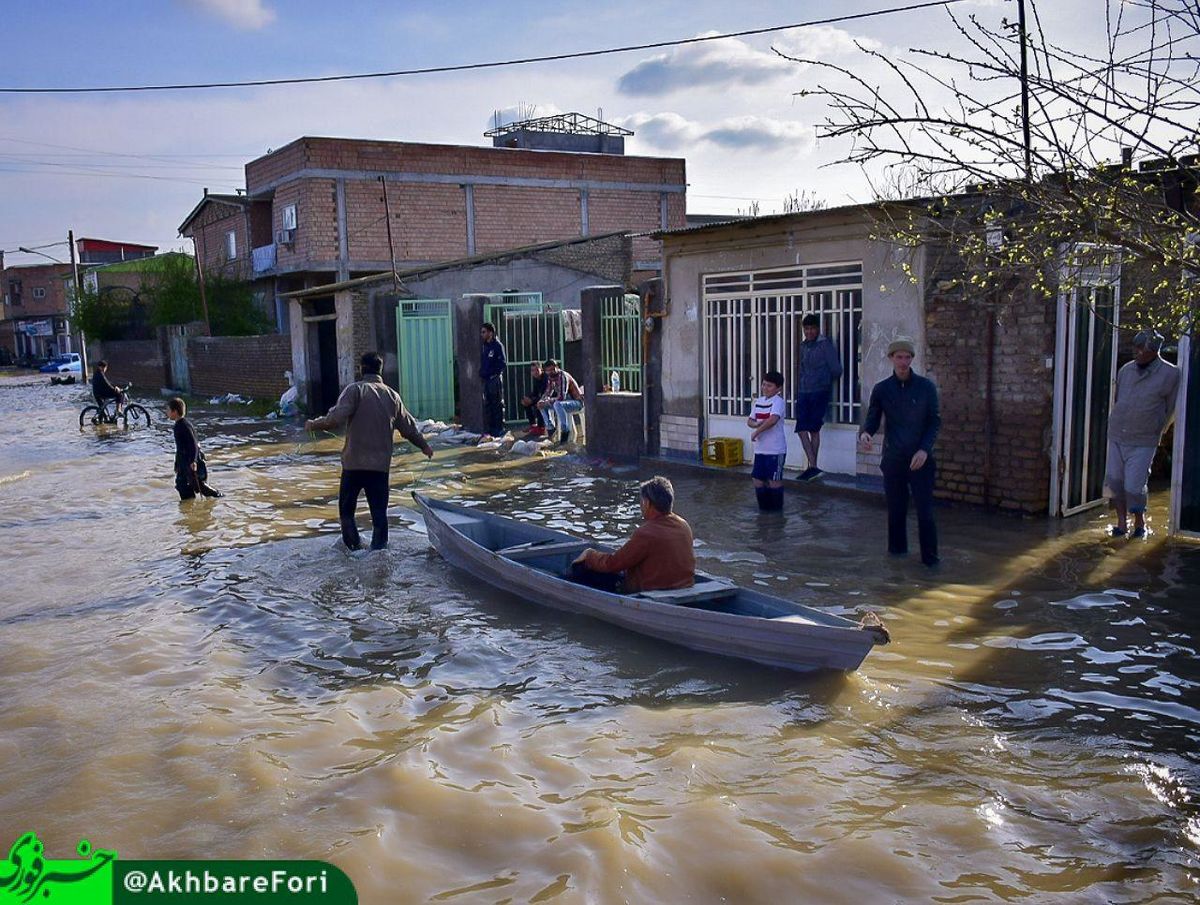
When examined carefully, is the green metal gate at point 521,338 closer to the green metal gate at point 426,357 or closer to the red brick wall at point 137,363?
the green metal gate at point 426,357

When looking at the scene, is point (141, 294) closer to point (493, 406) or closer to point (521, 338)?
point (521, 338)

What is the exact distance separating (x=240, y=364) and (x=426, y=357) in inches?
457

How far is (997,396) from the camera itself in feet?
34.3

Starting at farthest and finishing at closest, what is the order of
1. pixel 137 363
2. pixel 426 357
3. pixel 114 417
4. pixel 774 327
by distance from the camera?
pixel 137 363 < pixel 114 417 < pixel 426 357 < pixel 774 327

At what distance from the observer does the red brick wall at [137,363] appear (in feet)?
126

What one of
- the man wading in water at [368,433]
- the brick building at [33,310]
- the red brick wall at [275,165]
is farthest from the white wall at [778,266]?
the brick building at [33,310]

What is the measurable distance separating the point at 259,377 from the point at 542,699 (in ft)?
83.4

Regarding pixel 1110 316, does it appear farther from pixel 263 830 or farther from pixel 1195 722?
pixel 263 830

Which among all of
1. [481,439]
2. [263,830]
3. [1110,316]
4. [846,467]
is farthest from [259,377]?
[263,830]

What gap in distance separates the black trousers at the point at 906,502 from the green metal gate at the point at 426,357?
1370cm

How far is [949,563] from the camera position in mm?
8930

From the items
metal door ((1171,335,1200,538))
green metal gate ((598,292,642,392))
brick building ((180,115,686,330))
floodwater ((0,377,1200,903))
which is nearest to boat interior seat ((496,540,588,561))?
floodwater ((0,377,1200,903))

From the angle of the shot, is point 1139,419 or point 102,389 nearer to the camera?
point 1139,419

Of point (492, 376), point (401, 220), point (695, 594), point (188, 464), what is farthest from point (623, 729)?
point (401, 220)
